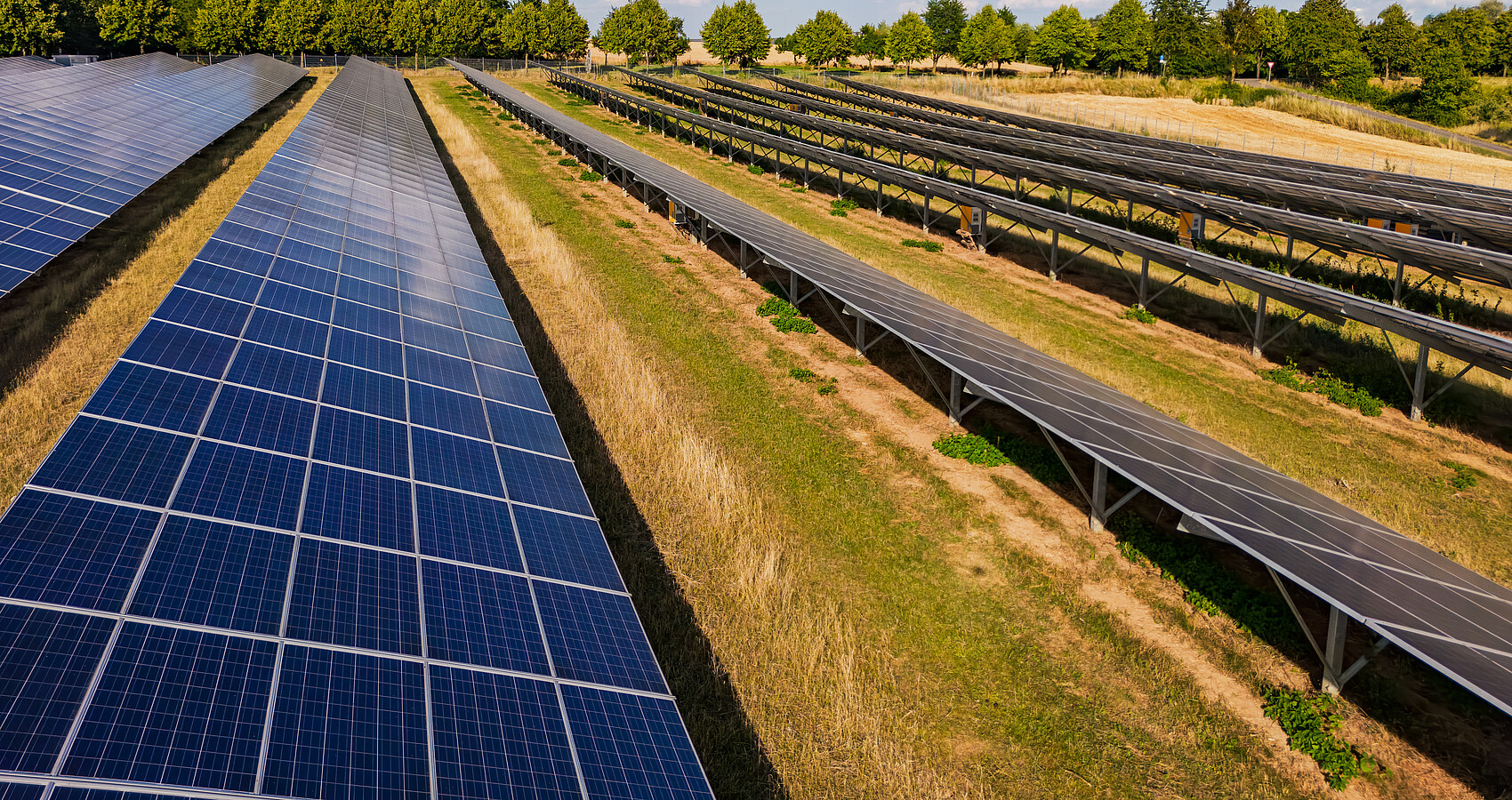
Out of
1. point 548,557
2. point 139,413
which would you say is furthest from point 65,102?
point 548,557

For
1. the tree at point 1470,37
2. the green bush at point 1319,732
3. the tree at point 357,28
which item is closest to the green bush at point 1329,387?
the green bush at point 1319,732

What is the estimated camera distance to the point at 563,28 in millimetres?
117250

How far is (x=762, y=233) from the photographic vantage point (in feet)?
90.4

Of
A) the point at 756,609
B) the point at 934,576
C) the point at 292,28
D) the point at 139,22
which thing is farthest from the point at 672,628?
the point at 139,22

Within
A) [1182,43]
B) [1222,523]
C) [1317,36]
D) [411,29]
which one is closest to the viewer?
[1222,523]

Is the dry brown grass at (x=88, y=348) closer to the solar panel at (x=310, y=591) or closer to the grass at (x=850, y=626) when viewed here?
the solar panel at (x=310, y=591)

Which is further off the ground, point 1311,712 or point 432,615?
point 432,615

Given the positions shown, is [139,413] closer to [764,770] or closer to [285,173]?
[764,770]

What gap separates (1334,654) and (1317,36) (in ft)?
457

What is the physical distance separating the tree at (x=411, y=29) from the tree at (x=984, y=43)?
82826mm

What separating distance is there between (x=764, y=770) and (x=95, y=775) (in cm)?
660

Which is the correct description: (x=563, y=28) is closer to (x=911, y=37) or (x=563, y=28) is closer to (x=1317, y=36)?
(x=911, y=37)

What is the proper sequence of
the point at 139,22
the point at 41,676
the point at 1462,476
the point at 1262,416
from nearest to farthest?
the point at 41,676 < the point at 1462,476 < the point at 1262,416 < the point at 139,22

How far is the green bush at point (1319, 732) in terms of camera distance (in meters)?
10.0
